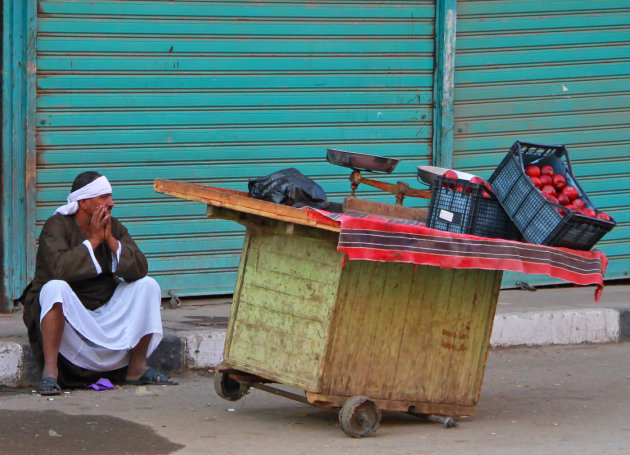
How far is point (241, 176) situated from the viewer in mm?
7270

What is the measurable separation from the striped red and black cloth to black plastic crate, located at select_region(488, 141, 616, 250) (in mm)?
66

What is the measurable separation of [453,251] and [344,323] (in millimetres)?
554

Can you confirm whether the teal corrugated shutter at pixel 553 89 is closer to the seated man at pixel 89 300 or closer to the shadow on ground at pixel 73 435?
the seated man at pixel 89 300

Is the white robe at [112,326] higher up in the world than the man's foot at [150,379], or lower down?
higher up

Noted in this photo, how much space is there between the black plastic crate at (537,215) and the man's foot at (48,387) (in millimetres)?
2376

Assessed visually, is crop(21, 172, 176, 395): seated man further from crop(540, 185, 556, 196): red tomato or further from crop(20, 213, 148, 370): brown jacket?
crop(540, 185, 556, 196): red tomato

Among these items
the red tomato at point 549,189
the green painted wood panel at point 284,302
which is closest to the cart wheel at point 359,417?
the green painted wood panel at point 284,302

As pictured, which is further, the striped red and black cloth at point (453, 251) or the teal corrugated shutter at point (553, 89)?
the teal corrugated shutter at point (553, 89)

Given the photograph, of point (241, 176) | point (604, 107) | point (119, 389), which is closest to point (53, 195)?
point (241, 176)

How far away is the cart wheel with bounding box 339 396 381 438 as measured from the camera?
4520 millimetres

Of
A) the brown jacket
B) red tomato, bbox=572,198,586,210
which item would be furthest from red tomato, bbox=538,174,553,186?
the brown jacket

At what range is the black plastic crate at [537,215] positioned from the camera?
4.59 meters

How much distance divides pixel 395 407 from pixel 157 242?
2795 mm

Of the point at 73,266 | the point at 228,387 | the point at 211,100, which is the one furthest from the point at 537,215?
the point at 211,100
